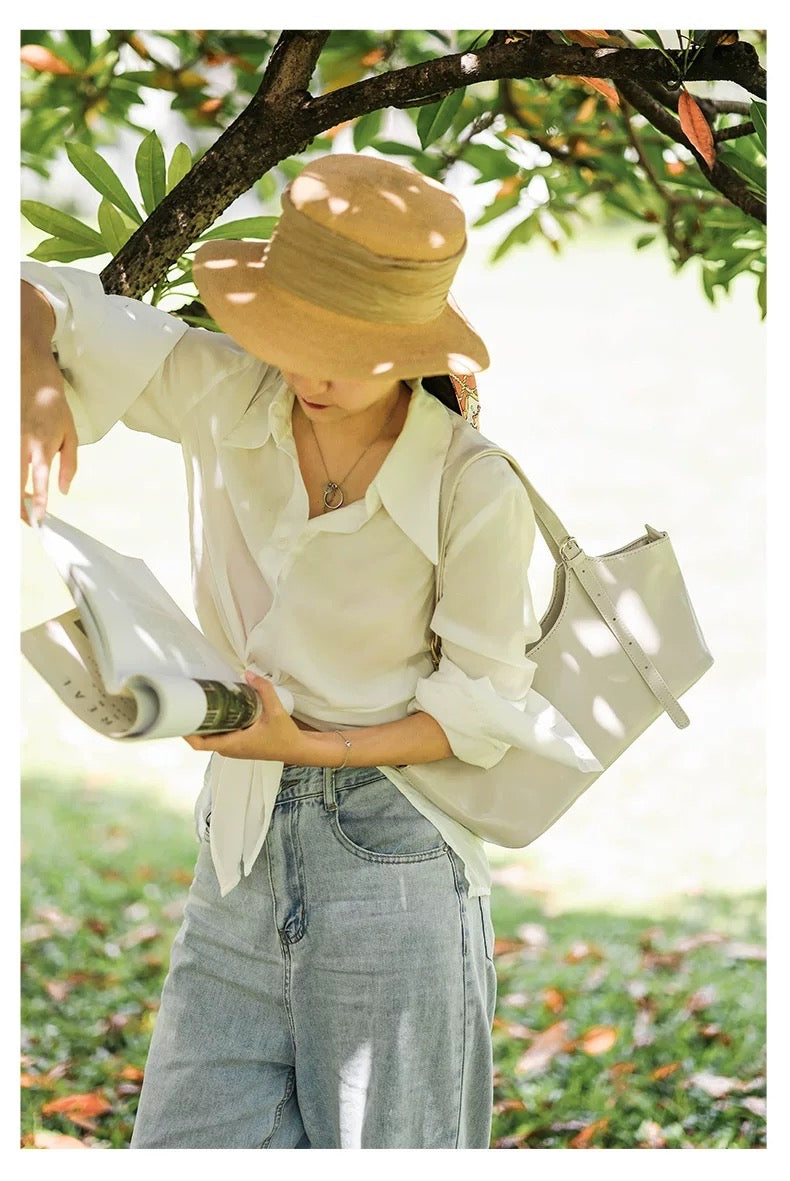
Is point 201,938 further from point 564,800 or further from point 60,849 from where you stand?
point 60,849

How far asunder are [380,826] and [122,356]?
0.65 metres

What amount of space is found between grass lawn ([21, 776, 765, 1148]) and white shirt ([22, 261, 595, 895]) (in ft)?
5.70

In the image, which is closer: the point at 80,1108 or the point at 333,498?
the point at 333,498

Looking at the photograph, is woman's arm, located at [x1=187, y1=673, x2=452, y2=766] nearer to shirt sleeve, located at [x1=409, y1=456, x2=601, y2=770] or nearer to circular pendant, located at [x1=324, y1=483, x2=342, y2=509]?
shirt sleeve, located at [x1=409, y1=456, x2=601, y2=770]

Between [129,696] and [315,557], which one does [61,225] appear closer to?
[315,557]

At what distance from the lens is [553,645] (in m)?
1.74

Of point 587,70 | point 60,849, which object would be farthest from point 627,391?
point 587,70

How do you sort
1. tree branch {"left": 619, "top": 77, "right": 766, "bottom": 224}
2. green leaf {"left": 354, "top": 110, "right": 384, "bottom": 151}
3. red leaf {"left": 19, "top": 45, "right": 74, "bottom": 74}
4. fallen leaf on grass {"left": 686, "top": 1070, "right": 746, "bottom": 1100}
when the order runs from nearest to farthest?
1. tree branch {"left": 619, "top": 77, "right": 766, "bottom": 224}
2. green leaf {"left": 354, "top": 110, "right": 384, "bottom": 151}
3. red leaf {"left": 19, "top": 45, "right": 74, "bottom": 74}
4. fallen leaf on grass {"left": 686, "top": 1070, "right": 746, "bottom": 1100}

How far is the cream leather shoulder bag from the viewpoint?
166 cm

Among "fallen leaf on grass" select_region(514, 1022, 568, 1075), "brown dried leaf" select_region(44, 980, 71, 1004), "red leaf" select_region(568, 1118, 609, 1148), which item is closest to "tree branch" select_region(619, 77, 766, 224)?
"red leaf" select_region(568, 1118, 609, 1148)

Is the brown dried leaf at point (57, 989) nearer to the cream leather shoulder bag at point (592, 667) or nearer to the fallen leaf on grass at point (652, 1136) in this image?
the fallen leaf on grass at point (652, 1136)

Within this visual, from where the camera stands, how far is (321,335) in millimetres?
1377

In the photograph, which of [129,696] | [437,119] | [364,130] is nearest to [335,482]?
[129,696]

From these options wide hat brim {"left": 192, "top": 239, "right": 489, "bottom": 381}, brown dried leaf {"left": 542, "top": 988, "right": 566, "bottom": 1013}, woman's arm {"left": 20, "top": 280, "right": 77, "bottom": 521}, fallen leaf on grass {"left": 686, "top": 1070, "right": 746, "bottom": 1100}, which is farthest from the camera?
brown dried leaf {"left": 542, "top": 988, "right": 566, "bottom": 1013}
